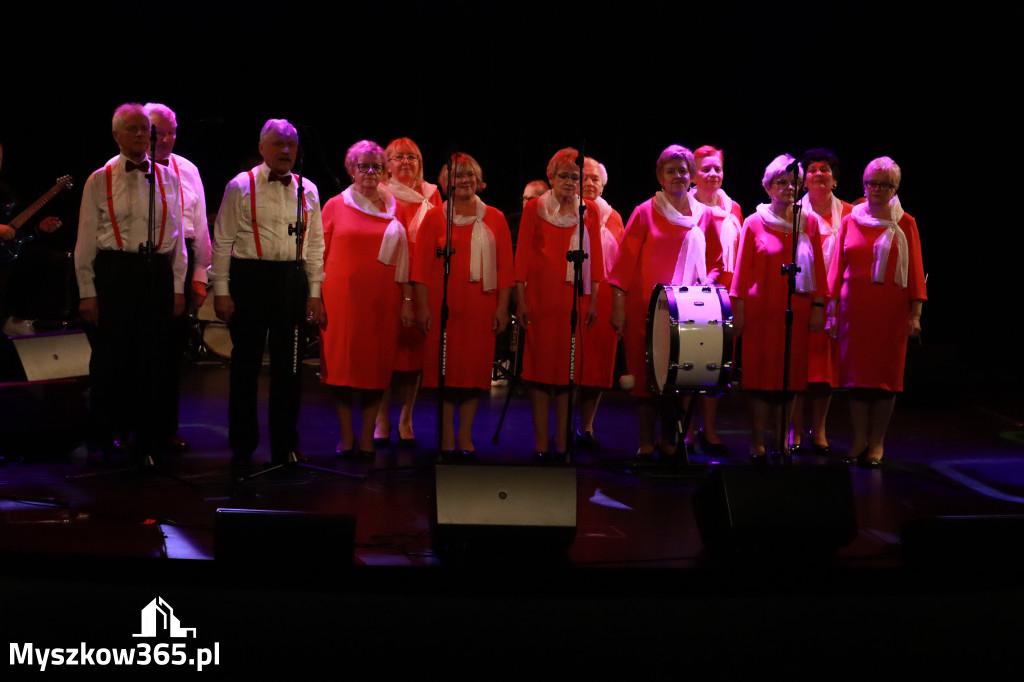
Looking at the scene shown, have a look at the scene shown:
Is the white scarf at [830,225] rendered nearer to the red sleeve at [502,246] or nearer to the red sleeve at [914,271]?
the red sleeve at [914,271]

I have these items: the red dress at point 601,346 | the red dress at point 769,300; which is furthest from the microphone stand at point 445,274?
the red dress at point 769,300

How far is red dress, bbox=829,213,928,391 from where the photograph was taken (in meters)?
6.00

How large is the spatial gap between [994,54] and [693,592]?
7708mm

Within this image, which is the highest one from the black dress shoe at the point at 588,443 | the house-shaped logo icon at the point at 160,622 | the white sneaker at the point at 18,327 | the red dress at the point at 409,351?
the red dress at the point at 409,351

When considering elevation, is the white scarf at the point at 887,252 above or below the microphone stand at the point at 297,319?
above

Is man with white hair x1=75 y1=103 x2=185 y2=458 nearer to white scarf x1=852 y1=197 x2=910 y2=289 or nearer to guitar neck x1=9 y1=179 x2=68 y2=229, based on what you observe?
white scarf x1=852 y1=197 x2=910 y2=289

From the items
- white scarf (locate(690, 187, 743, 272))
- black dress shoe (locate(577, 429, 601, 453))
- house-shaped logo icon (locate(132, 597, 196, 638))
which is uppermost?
white scarf (locate(690, 187, 743, 272))

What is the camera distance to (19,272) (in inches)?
415

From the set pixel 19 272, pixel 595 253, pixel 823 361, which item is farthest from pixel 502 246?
pixel 19 272

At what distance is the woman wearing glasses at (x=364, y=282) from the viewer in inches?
224

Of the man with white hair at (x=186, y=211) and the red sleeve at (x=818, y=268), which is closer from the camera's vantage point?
the man with white hair at (x=186, y=211)

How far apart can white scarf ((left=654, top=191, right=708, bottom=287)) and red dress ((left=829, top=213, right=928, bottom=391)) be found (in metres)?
1.01

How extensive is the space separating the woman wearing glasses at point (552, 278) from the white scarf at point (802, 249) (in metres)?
0.97

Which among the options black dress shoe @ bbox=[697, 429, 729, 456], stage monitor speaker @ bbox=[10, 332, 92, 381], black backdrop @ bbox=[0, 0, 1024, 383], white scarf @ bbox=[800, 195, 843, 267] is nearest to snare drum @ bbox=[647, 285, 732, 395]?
black dress shoe @ bbox=[697, 429, 729, 456]
